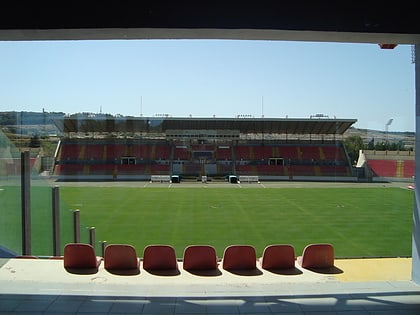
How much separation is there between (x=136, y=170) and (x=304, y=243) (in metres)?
12.0

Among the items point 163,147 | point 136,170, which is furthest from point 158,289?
point 136,170

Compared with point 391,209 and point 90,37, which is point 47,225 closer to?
point 90,37


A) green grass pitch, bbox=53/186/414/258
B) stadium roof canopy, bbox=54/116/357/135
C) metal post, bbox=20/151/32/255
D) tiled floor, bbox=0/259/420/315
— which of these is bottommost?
green grass pitch, bbox=53/186/414/258

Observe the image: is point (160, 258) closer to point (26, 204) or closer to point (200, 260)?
point (200, 260)

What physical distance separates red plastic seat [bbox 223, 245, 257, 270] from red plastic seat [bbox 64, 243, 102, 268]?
147cm

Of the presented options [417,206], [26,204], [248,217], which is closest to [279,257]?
[417,206]

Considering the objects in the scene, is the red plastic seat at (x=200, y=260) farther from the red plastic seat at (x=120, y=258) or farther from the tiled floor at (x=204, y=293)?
the red plastic seat at (x=120, y=258)

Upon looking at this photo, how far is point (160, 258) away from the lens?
443cm

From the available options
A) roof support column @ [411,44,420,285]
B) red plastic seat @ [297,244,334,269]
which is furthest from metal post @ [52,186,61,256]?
roof support column @ [411,44,420,285]

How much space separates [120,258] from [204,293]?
1.34 metres

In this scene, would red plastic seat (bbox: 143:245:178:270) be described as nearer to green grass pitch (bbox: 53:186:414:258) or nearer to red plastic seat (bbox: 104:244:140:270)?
red plastic seat (bbox: 104:244:140:270)

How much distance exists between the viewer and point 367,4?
332 cm

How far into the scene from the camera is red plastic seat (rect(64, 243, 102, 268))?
4.45m

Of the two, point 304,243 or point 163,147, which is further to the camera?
point 163,147
